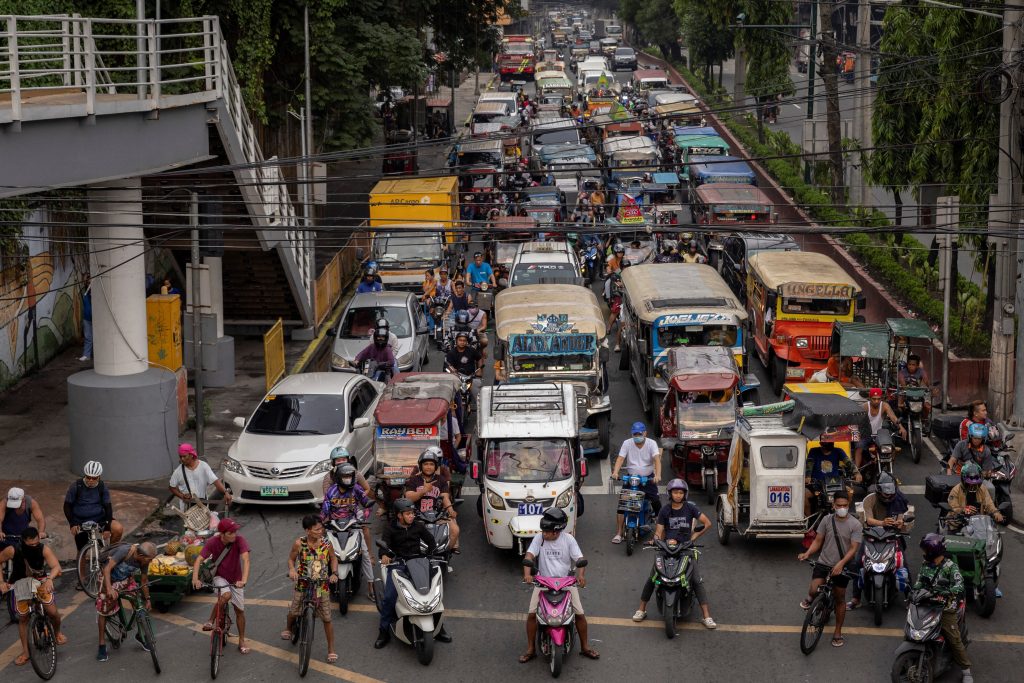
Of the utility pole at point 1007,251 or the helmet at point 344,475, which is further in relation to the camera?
the utility pole at point 1007,251

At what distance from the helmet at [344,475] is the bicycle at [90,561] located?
2766 mm

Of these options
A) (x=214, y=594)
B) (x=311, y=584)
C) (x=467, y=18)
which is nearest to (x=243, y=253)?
(x=214, y=594)

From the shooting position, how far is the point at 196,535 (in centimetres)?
1614

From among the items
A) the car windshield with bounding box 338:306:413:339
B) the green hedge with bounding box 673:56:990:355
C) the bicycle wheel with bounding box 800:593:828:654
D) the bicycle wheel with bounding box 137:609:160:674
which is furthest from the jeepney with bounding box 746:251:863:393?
the bicycle wheel with bounding box 137:609:160:674

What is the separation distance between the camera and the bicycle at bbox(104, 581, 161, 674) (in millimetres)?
14312

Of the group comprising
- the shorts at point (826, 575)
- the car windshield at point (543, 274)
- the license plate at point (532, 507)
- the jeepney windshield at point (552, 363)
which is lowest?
the shorts at point (826, 575)

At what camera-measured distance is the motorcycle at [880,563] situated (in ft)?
50.6

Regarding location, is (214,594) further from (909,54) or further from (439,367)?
(909,54)

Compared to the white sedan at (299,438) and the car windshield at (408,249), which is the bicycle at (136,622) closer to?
the white sedan at (299,438)

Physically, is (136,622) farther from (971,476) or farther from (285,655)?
(971,476)

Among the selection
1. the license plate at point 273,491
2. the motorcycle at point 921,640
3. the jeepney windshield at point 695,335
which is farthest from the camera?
the jeepney windshield at point 695,335

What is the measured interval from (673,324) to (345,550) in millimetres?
9733

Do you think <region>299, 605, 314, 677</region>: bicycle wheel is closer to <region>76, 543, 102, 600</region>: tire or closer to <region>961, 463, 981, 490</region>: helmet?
<region>76, 543, 102, 600</region>: tire

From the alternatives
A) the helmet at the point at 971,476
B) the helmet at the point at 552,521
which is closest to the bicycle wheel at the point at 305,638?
the helmet at the point at 552,521
